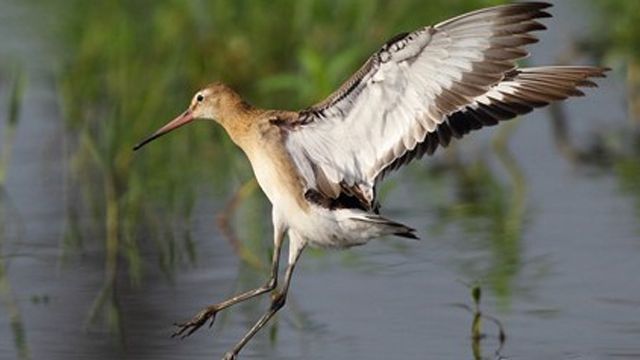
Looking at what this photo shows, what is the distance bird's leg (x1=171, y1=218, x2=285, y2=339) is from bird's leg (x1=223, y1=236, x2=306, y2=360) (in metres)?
0.05

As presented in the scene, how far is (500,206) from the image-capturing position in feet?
41.3

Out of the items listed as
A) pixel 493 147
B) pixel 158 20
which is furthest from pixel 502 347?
pixel 158 20

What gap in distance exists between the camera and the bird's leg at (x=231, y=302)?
396 inches

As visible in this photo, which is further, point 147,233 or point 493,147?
point 493,147

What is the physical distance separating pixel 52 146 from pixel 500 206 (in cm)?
304

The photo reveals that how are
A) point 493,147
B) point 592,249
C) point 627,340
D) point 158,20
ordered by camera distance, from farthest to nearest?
point 158,20
point 493,147
point 592,249
point 627,340

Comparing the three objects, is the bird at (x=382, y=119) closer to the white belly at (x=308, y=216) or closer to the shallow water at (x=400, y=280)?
the white belly at (x=308, y=216)

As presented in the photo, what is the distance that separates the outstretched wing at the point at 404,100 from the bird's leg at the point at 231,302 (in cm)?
23

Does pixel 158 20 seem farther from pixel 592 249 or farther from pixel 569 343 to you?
pixel 569 343

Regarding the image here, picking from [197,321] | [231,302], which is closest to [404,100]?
[231,302]

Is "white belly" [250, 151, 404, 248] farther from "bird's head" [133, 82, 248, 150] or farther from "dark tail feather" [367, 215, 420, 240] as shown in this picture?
"bird's head" [133, 82, 248, 150]

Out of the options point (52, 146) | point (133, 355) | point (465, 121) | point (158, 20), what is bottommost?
point (133, 355)

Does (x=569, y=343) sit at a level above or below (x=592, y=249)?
below

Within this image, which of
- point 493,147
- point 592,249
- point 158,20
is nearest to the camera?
point 592,249
